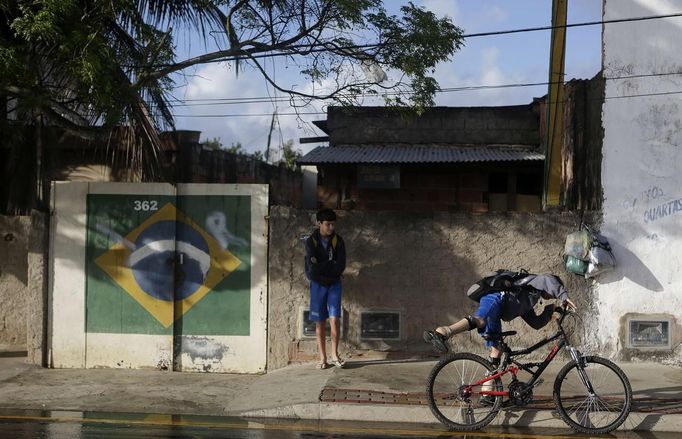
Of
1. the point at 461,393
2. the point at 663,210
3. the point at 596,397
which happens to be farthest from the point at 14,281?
the point at 663,210

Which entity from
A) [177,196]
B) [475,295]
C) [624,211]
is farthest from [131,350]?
[624,211]

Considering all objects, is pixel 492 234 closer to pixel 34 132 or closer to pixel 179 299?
Result: pixel 179 299

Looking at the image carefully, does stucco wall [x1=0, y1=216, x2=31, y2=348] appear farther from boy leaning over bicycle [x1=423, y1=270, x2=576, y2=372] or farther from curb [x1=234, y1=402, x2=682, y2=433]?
boy leaning over bicycle [x1=423, y1=270, x2=576, y2=372]

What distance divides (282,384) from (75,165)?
28.9ft

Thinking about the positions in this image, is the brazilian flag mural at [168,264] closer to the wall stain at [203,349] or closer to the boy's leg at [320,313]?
the wall stain at [203,349]

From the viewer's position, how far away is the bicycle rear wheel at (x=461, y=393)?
721 centimetres

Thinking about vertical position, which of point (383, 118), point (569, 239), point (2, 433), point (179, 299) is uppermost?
point (383, 118)

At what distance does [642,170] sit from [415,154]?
339 inches

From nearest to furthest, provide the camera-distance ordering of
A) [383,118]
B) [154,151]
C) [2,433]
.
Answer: [2,433] < [154,151] < [383,118]

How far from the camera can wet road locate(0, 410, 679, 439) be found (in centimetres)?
691

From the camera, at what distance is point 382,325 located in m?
9.69

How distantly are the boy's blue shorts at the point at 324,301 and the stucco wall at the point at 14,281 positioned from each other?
4.39 m

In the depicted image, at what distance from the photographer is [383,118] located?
65.5 ft

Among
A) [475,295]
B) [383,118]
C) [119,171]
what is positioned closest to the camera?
[475,295]
